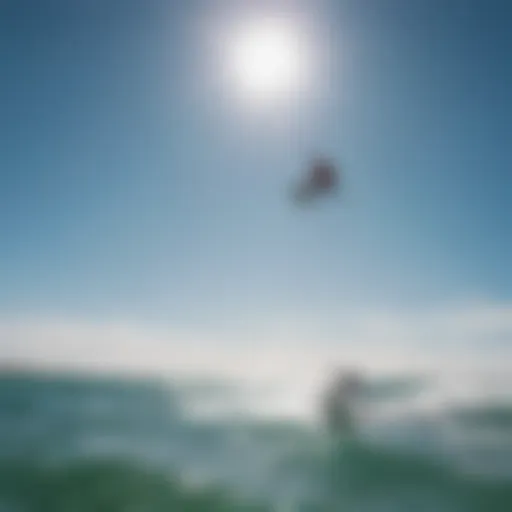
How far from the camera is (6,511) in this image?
10.5 metres

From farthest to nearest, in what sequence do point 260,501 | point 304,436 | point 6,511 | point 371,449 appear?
point 304,436, point 371,449, point 260,501, point 6,511

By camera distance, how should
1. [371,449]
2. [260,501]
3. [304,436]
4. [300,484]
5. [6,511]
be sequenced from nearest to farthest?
[6,511], [260,501], [300,484], [371,449], [304,436]

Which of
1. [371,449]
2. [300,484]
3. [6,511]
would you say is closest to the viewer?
[6,511]

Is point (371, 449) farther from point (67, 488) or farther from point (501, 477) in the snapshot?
point (67, 488)

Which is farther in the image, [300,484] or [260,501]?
[300,484]

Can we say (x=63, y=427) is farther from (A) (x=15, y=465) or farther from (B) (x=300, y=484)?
(B) (x=300, y=484)

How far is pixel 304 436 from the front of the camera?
1527cm

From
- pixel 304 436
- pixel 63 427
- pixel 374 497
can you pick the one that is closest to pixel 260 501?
pixel 374 497

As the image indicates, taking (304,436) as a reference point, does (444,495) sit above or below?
below

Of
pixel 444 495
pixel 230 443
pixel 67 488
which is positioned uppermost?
pixel 230 443

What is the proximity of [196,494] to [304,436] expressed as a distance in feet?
13.7

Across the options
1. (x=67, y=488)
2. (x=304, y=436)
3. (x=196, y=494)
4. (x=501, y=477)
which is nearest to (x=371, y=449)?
(x=304, y=436)

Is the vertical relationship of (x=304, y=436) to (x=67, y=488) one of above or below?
above

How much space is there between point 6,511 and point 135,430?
505cm
